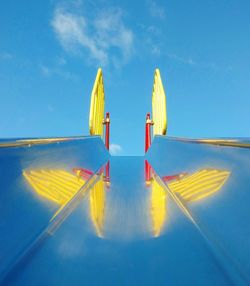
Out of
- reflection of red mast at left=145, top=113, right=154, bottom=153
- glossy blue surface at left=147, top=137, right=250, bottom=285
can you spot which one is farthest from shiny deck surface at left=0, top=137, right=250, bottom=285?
reflection of red mast at left=145, top=113, right=154, bottom=153

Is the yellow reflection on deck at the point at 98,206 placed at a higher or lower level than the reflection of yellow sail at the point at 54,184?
lower

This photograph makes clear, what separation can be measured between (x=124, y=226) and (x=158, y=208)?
0.29m

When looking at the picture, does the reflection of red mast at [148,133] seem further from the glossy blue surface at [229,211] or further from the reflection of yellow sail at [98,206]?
the glossy blue surface at [229,211]

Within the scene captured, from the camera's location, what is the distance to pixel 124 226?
4.25ft

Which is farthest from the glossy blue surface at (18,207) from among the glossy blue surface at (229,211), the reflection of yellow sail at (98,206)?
the glossy blue surface at (229,211)

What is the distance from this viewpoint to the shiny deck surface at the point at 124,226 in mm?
896

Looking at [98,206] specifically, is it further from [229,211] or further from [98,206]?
[229,211]

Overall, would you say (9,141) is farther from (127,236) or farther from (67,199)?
(127,236)

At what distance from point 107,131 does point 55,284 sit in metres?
6.41

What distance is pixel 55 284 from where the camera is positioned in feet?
2.77

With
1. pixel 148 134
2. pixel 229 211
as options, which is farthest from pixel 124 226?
pixel 148 134

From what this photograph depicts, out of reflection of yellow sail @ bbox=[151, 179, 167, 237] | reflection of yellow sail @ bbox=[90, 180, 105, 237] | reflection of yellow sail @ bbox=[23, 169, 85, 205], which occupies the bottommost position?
reflection of yellow sail @ bbox=[90, 180, 105, 237]

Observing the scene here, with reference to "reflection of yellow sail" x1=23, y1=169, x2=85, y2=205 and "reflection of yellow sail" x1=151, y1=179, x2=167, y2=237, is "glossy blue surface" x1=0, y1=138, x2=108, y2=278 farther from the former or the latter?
"reflection of yellow sail" x1=151, y1=179, x2=167, y2=237

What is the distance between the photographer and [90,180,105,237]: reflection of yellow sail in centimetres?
129
